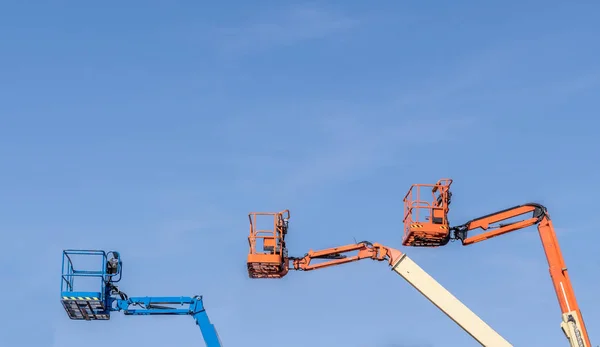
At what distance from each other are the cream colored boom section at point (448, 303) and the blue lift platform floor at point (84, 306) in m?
8.70

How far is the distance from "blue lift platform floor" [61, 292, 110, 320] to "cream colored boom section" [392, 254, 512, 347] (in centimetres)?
870

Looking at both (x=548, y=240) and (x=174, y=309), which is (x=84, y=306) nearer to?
(x=174, y=309)

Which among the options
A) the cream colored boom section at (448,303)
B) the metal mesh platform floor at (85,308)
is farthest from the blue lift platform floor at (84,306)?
the cream colored boom section at (448,303)

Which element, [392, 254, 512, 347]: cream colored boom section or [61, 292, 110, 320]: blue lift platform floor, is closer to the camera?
[61, 292, 110, 320]: blue lift platform floor

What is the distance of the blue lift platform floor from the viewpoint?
86.5ft

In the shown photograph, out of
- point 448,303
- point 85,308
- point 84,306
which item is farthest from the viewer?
point 448,303

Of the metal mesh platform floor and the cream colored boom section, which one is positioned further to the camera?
the cream colored boom section

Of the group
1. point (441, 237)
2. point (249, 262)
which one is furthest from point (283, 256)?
point (441, 237)

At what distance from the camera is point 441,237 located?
92.6 feet

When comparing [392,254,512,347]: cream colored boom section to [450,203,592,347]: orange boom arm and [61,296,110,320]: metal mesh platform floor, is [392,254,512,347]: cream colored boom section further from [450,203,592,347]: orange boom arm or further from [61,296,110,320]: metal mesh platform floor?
[61,296,110,320]: metal mesh platform floor

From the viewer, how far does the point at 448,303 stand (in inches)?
1109

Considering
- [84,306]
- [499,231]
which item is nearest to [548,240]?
[499,231]

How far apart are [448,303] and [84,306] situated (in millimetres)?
10541

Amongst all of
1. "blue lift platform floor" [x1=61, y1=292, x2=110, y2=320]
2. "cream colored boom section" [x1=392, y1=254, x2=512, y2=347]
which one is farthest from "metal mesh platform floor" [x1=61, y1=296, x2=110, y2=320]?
"cream colored boom section" [x1=392, y1=254, x2=512, y2=347]
